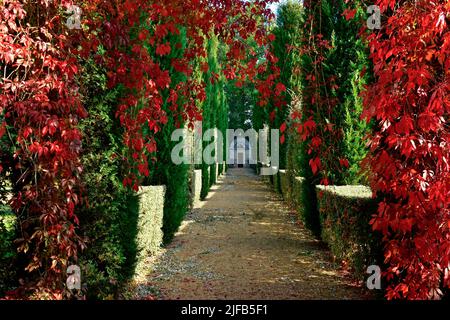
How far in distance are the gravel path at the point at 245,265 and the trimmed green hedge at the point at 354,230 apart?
0.33 meters

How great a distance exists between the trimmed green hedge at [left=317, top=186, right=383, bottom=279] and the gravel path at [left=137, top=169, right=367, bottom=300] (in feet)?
1.10

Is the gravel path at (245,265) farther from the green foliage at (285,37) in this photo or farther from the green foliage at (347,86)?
the green foliage at (285,37)

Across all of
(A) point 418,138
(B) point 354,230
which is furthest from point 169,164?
(A) point 418,138

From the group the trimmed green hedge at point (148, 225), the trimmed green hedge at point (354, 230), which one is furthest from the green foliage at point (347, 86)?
the trimmed green hedge at point (148, 225)


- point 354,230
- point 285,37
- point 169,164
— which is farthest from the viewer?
point 285,37

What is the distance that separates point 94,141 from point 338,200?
362cm

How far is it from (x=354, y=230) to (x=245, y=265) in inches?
78.1

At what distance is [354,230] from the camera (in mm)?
5969

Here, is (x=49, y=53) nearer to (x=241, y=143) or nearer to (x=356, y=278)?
(x=356, y=278)

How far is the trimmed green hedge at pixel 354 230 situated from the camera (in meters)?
5.24

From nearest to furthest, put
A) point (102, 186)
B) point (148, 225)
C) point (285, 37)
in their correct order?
point (102, 186) → point (148, 225) → point (285, 37)

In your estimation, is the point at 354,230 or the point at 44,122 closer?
the point at 44,122

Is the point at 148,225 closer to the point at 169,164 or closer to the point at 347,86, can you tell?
the point at 169,164
